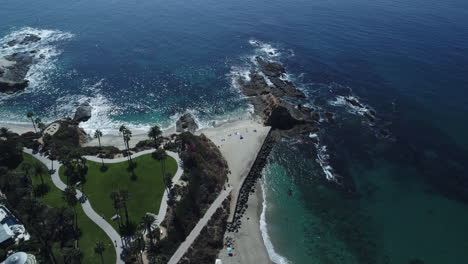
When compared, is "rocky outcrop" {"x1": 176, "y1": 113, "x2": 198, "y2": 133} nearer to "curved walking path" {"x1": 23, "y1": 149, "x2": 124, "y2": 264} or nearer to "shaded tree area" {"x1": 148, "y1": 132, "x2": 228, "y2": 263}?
"shaded tree area" {"x1": 148, "y1": 132, "x2": 228, "y2": 263}

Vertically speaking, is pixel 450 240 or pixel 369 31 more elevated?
pixel 369 31

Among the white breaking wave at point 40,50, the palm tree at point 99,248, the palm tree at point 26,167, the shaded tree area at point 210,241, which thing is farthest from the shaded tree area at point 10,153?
the shaded tree area at point 210,241

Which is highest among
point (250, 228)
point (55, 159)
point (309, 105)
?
point (309, 105)

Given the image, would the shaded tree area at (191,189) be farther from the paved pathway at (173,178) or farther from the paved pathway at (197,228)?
the paved pathway at (173,178)

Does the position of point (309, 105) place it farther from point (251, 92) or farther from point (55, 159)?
point (55, 159)

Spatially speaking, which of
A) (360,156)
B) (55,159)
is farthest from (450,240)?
(55,159)

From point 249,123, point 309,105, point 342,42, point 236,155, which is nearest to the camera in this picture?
point 236,155

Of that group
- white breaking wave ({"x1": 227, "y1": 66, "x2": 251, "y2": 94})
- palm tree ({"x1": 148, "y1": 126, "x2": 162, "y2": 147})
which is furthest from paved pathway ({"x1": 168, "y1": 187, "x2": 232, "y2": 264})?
white breaking wave ({"x1": 227, "y1": 66, "x2": 251, "y2": 94})
